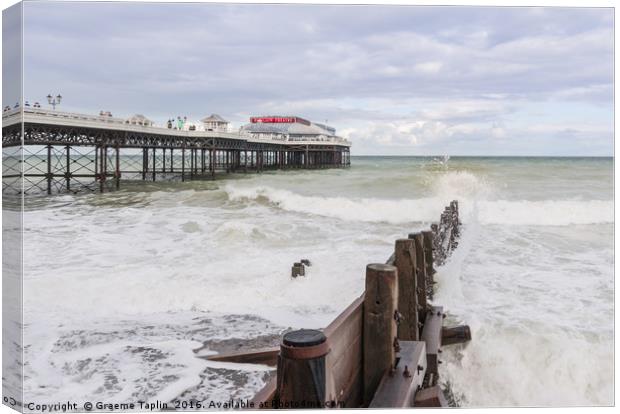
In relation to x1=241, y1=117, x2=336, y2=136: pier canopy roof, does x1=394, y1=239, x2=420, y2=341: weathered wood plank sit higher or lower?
lower

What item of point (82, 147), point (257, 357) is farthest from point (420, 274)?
point (82, 147)

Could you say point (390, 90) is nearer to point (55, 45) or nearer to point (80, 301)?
point (55, 45)

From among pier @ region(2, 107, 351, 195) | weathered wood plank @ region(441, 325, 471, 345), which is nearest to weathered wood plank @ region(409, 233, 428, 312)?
weathered wood plank @ region(441, 325, 471, 345)

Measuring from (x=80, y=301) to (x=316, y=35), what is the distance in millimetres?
3881

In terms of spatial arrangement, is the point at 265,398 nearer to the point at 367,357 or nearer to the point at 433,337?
the point at 367,357

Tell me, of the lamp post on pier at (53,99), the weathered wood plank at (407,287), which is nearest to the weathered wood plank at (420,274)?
the weathered wood plank at (407,287)

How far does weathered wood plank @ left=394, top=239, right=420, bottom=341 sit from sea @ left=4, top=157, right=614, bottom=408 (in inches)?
32.3

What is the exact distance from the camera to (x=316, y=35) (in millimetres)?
5711

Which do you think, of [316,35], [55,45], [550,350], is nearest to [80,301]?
[55,45]

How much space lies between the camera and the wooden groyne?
2031 millimetres

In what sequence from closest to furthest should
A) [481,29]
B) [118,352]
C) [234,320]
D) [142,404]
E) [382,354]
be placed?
[382,354]
[142,404]
[118,352]
[481,29]
[234,320]

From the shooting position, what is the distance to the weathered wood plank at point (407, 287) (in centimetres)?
393

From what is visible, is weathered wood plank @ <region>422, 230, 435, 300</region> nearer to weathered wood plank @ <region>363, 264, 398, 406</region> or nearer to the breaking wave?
weathered wood plank @ <region>363, 264, 398, 406</region>

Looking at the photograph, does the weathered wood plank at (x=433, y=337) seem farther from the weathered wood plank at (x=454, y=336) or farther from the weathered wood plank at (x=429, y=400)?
the weathered wood plank at (x=429, y=400)
